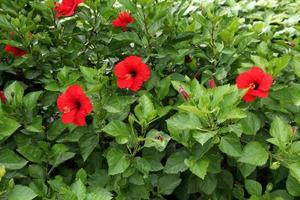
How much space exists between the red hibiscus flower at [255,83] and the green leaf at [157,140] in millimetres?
350

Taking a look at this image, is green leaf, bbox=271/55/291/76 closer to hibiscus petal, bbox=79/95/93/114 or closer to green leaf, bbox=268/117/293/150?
green leaf, bbox=268/117/293/150

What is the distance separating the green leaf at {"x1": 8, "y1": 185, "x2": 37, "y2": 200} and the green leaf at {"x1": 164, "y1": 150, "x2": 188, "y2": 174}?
→ 0.49 m

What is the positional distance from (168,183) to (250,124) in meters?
0.38

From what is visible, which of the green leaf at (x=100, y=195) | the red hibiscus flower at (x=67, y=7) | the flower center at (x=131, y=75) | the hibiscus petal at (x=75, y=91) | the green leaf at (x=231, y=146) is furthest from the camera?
the red hibiscus flower at (x=67, y=7)

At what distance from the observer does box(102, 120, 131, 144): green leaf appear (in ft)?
5.53

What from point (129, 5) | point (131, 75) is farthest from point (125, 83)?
point (129, 5)

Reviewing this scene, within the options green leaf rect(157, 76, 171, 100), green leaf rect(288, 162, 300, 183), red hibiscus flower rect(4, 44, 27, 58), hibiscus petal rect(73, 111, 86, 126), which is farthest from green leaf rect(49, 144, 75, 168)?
green leaf rect(288, 162, 300, 183)

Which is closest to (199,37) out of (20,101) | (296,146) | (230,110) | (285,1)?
(230,110)

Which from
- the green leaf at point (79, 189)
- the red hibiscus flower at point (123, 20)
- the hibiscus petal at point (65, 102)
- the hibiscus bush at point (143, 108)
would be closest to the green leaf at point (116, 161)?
the hibiscus bush at point (143, 108)

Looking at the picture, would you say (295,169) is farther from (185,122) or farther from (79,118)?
(79,118)

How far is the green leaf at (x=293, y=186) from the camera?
A: 171 cm

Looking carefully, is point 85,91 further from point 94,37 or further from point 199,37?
point 199,37

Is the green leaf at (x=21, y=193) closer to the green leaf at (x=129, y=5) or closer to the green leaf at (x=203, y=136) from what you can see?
the green leaf at (x=203, y=136)

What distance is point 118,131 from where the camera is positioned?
171 cm
